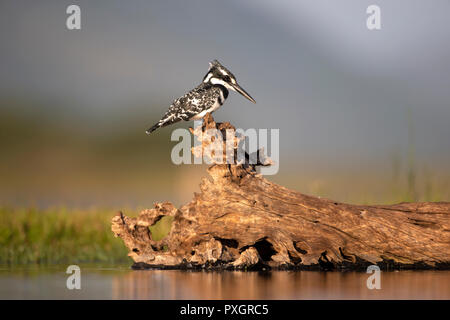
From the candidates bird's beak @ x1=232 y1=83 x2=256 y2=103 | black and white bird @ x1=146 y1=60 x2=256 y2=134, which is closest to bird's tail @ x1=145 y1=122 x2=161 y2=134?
black and white bird @ x1=146 y1=60 x2=256 y2=134

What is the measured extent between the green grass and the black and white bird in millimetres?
2456

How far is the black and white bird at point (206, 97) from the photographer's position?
12.3 metres

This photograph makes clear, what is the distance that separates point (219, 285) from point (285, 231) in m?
2.38

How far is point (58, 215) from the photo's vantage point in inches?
516

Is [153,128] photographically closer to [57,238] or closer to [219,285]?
[57,238]

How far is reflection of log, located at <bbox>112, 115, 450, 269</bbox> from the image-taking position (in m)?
10.1

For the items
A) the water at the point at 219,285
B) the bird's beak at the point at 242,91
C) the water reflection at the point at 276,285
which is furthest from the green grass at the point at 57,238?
the bird's beak at the point at 242,91

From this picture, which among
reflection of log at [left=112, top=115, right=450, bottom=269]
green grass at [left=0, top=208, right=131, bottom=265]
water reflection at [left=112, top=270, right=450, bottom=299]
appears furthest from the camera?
green grass at [left=0, top=208, right=131, bottom=265]

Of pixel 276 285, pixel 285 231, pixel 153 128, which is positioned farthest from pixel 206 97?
pixel 276 285

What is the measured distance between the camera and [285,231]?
1007 cm

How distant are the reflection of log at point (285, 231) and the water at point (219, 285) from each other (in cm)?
48

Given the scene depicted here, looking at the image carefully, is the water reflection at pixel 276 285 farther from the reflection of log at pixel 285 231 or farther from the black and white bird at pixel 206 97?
the black and white bird at pixel 206 97

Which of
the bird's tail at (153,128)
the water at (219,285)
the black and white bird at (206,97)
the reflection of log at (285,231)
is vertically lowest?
the water at (219,285)

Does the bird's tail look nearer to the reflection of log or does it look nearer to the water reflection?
the reflection of log
